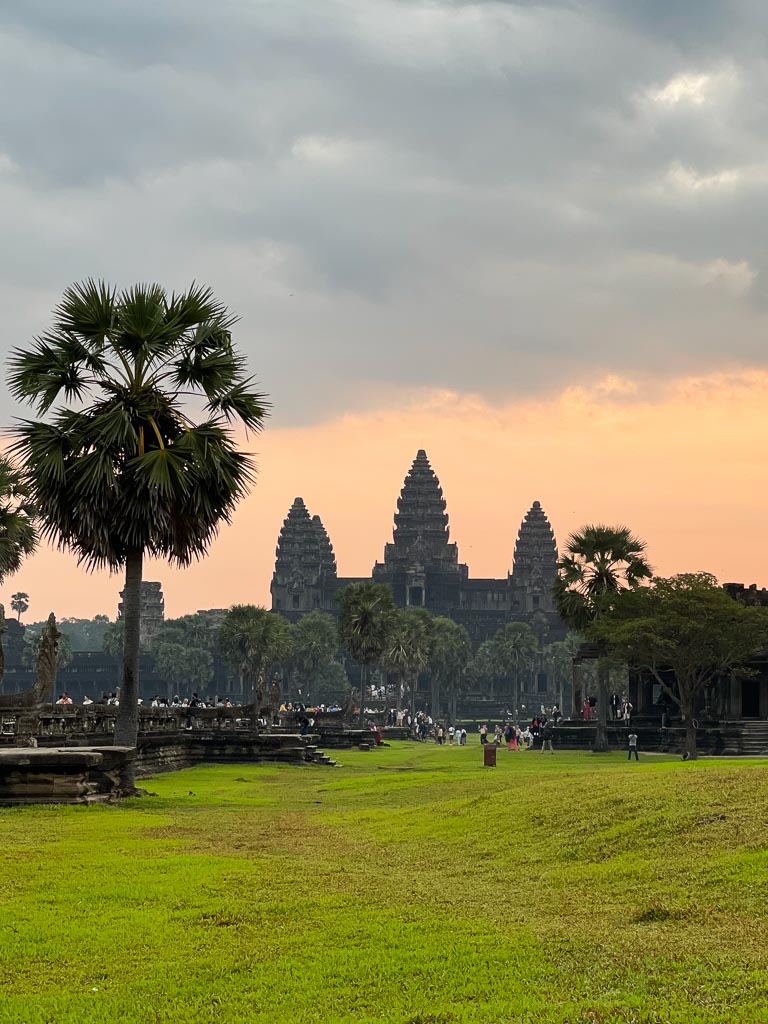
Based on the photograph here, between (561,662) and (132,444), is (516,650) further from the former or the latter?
(132,444)

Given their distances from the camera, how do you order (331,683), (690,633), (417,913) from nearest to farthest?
1. (417,913)
2. (690,633)
3. (331,683)

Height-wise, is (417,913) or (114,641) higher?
(114,641)

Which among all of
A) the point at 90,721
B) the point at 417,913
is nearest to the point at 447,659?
the point at 90,721

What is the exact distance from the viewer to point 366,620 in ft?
313

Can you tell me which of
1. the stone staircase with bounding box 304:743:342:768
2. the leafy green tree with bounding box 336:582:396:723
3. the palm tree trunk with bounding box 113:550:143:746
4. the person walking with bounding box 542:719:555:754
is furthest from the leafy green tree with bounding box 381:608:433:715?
the palm tree trunk with bounding box 113:550:143:746

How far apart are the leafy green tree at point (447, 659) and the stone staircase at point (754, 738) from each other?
81824 mm

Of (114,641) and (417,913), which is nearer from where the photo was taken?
(417,913)

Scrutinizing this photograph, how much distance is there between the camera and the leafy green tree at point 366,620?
313 feet

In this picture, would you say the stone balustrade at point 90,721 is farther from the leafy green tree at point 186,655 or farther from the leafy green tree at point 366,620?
the leafy green tree at point 186,655

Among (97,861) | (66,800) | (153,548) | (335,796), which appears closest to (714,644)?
(335,796)

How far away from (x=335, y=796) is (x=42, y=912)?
1680cm

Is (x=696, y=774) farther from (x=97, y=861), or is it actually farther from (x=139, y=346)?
(x=139, y=346)

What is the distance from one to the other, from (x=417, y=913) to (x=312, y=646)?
146 m

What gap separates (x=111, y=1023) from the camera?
8.19m
